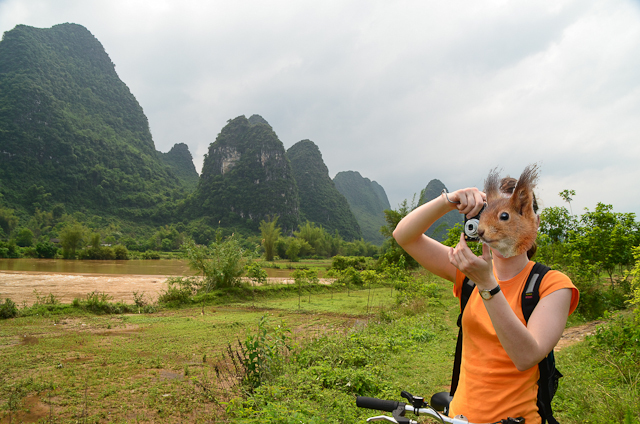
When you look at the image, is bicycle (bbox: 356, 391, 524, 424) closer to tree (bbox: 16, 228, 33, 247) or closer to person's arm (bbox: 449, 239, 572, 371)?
person's arm (bbox: 449, 239, 572, 371)

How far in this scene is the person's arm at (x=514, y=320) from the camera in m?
0.88

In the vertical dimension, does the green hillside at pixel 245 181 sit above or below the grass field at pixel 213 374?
above

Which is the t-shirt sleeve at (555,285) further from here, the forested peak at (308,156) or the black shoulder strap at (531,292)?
the forested peak at (308,156)

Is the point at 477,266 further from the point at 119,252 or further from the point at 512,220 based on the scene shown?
the point at 119,252

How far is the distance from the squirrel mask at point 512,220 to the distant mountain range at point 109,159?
79.7 m

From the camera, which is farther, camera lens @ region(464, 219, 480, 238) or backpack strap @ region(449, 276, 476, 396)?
backpack strap @ region(449, 276, 476, 396)

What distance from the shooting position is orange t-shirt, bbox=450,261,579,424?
3.45 feet

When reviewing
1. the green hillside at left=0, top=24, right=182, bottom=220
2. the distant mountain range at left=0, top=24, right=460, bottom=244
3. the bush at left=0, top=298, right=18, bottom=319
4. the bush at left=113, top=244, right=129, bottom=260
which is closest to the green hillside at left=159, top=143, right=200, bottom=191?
the distant mountain range at left=0, top=24, right=460, bottom=244

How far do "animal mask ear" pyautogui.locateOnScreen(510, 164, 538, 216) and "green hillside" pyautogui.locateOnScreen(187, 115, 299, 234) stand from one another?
8301 centimetres

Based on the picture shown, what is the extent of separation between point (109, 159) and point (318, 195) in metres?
58.0

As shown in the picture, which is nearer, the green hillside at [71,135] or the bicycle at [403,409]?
the bicycle at [403,409]

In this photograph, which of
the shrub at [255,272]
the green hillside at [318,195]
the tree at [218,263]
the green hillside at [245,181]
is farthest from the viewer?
the green hillside at [318,195]

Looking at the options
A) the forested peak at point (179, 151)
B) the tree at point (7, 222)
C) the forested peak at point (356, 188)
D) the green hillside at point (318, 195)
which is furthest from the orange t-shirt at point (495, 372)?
the forested peak at point (356, 188)

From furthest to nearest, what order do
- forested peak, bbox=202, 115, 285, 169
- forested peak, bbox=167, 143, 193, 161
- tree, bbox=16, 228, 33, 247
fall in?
forested peak, bbox=167, 143, 193, 161, forested peak, bbox=202, 115, 285, 169, tree, bbox=16, 228, 33, 247
